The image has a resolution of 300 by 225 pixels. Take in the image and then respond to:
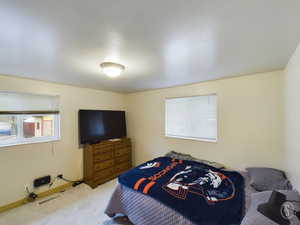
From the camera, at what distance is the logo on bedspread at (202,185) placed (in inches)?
66.6

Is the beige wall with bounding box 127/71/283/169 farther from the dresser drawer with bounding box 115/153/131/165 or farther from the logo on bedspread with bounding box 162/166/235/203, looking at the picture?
the dresser drawer with bounding box 115/153/131/165

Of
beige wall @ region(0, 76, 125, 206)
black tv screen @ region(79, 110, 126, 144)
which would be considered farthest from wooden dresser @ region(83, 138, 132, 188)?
beige wall @ region(0, 76, 125, 206)

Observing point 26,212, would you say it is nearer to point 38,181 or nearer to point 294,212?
point 38,181

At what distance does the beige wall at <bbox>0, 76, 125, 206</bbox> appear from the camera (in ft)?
7.78

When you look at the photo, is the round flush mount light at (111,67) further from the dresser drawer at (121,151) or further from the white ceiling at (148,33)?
the dresser drawer at (121,151)

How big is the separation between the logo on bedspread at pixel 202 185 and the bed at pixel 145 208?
0.18 metres

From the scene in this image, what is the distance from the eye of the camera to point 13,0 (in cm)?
83

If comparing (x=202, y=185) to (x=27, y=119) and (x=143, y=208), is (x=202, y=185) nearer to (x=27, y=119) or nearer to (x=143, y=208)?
(x=143, y=208)

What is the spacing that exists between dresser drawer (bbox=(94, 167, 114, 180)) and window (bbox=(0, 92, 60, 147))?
1144 millimetres

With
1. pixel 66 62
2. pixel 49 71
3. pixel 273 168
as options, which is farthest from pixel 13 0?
pixel 273 168

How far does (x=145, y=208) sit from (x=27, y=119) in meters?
2.66

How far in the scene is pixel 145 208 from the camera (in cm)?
178

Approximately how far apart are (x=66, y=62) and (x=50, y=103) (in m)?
1.53

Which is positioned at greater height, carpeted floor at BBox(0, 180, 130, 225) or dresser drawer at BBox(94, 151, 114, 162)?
dresser drawer at BBox(94, 151, 114, 162)
